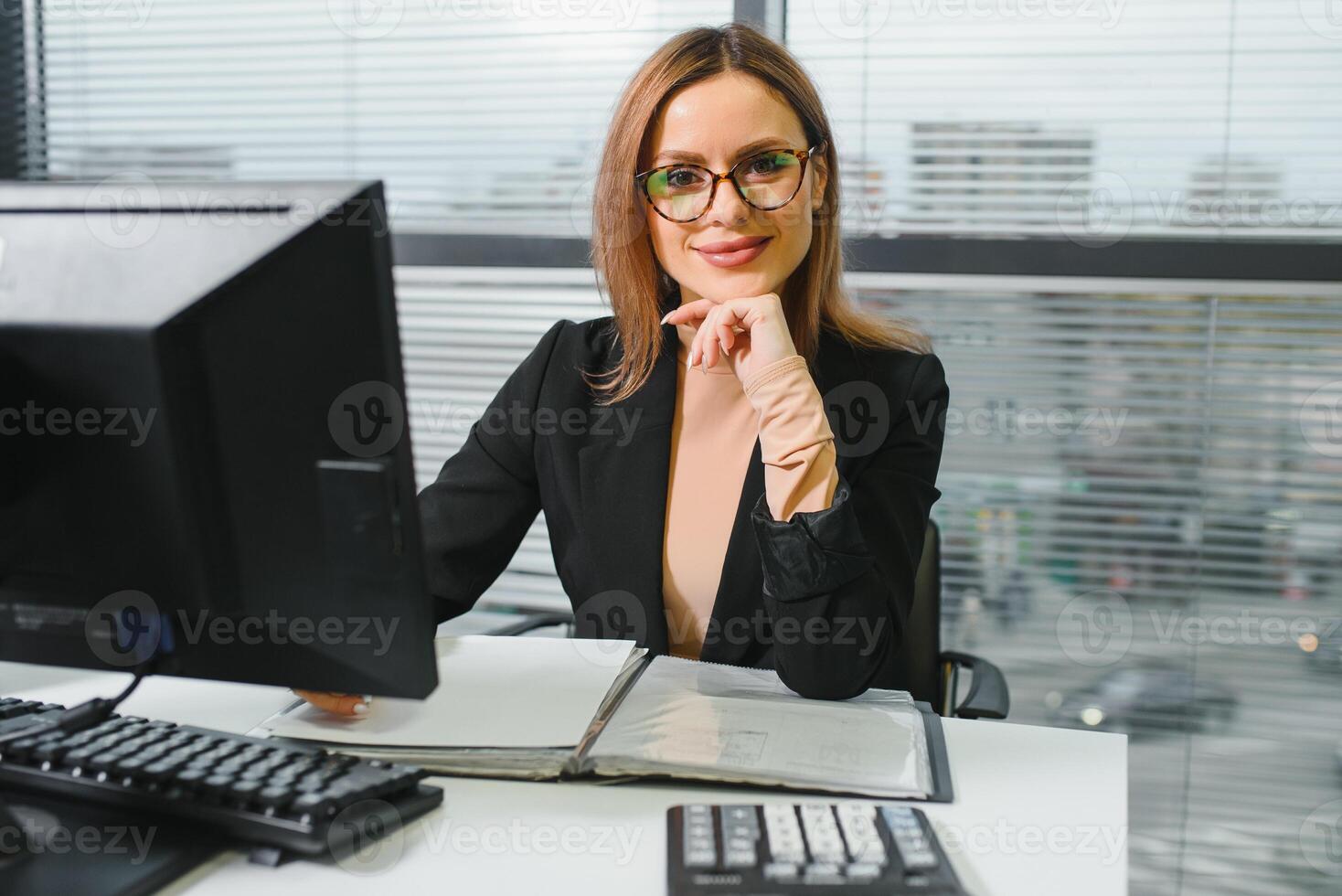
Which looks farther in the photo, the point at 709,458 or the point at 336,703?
the point at 709,458

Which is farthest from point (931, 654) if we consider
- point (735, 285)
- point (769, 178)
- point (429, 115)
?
point (429, 115)

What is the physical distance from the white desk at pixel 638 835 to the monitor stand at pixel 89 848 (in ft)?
0.06

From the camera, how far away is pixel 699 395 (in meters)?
1.54

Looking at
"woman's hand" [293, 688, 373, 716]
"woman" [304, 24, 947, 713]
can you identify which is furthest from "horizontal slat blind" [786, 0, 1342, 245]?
"woman's hand" [293, 688, 373, 716]

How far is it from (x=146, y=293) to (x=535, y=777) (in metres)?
0.48

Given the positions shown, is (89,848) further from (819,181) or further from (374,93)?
(374,93)

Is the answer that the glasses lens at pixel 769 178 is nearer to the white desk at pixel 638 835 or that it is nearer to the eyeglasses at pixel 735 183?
the eyeglasses at pixel 735 183

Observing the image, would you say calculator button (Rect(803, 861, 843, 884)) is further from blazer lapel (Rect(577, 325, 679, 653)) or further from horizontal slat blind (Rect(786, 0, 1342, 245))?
horizontal slat blind (Rect(786, 0, 1342, 245))

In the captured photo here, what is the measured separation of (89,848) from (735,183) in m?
1.05

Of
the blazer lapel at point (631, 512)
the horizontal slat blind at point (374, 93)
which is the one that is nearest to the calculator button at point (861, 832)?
the blazer lapel at point (631, 512)

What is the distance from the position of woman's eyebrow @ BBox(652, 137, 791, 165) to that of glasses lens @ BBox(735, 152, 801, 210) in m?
0.01

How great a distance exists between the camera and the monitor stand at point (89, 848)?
2.21 ft

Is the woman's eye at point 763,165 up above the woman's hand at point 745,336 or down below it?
above

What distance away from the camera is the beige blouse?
48.3 inches
